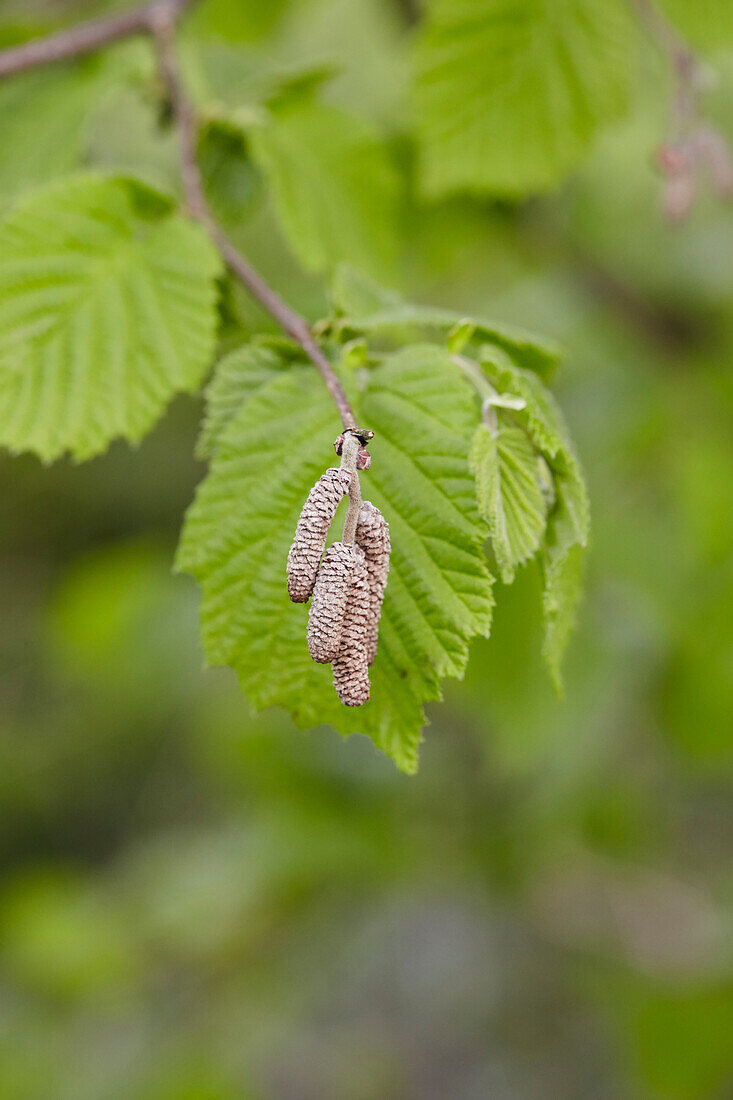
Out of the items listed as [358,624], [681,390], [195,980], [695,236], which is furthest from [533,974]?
[358,624]

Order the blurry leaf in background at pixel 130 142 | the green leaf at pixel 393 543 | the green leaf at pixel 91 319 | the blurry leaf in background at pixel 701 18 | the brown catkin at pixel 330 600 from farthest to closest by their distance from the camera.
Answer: the blurry leaf in background at pixel 130 142 < the blurry leaf in background at pixel 701 18 < the green leaf at pixel 91 319 < the green leaf at pixel 393 543 < the brown catkin at pixel 330 600

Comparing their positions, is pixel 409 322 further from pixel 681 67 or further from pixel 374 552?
pixel 681 67

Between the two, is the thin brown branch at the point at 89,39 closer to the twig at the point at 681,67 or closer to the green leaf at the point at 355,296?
the green leaf at the point at 355,296

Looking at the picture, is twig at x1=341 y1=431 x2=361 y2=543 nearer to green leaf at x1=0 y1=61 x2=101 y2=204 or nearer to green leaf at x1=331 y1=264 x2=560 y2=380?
green leaf at x1=331 y1=264 x2=560 y2=380

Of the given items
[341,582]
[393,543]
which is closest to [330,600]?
[341,582]

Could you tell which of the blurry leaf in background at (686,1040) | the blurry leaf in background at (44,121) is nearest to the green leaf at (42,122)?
the blurry leaf in background at (44,121)

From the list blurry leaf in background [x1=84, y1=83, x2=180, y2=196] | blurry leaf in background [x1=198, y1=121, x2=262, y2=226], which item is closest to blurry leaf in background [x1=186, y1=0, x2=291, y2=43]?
blurry leaf in background [x1=84, y1=83, x2=180, y2=196]

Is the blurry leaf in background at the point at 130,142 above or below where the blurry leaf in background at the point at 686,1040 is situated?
above

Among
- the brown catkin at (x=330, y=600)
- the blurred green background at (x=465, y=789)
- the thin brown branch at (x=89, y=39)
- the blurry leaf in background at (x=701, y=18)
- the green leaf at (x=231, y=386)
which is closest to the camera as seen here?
the brown catkin at (x=330, y=600)
